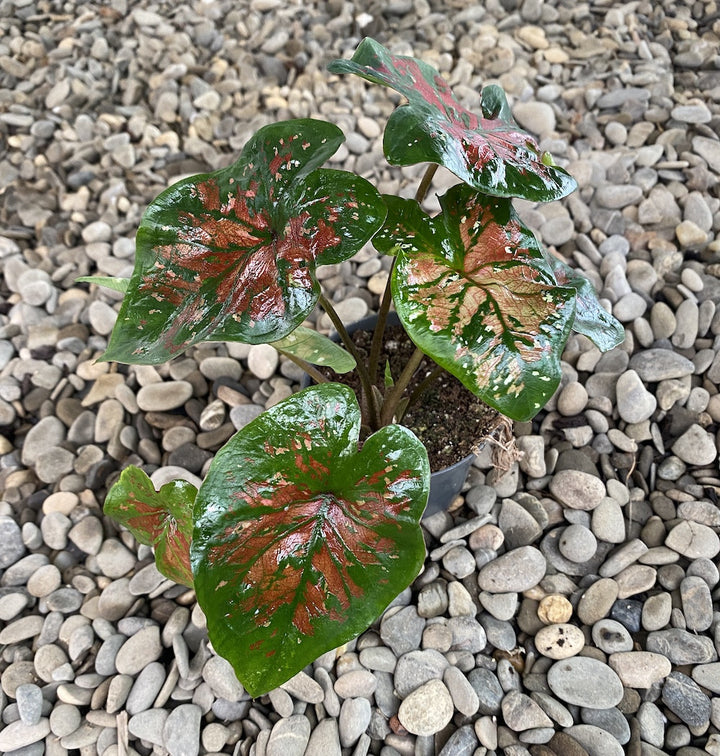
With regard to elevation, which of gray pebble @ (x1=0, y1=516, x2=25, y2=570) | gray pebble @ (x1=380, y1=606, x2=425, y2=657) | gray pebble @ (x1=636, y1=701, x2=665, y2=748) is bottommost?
gray pebble @ (x1=0, y1=516, x2=25, y2=570)

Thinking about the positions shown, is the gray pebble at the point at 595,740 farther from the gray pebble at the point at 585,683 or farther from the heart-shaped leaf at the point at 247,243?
the heart-shaped leaf at the point at 247,243

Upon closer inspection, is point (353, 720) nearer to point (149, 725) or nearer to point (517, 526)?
point (149, 725)

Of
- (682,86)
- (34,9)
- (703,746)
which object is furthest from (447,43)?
(703,746)

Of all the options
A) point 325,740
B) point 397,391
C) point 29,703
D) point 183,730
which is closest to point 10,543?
point 29,703

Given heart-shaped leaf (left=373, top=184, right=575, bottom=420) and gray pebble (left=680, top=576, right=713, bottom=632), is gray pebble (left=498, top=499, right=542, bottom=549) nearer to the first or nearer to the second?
gray pebble (left=680, top=576, right=713, bottom=632)

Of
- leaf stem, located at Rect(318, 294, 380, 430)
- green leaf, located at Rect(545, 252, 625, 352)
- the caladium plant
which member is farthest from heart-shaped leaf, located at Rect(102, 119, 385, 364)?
green leaf, located at Rect(545, 252, 625, 352)

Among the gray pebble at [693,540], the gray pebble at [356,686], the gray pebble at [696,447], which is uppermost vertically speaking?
the gray pebble at [696,447]

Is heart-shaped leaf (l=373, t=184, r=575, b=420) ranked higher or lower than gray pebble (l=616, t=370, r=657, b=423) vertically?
higher

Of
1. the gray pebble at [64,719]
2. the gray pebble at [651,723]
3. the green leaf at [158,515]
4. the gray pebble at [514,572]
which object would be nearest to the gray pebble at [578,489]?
the gray pebble at [514,572]

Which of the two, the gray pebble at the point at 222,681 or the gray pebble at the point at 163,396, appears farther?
the gray pebble at the point at 163,396
